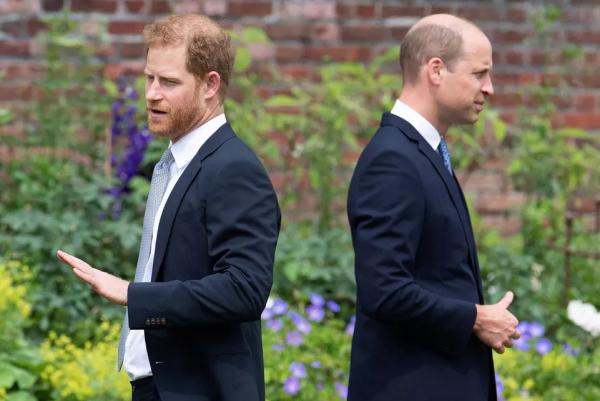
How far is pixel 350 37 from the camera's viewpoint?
24.0 feet

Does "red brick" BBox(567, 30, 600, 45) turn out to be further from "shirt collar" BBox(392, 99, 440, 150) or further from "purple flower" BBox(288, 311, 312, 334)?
"shirt collar" BBox(392, 99, 440, 150)

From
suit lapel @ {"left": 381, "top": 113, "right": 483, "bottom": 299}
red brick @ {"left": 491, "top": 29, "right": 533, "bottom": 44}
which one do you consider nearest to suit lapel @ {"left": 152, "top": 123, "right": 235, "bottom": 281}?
suit lapel @ {"left": 381, "top": 113, "right": 483, "bottom": 299}

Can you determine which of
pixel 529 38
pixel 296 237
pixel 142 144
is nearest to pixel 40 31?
pixel 142 144

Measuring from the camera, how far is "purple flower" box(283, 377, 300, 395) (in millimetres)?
5188

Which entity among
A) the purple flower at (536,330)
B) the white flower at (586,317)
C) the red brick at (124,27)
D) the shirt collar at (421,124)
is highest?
the red brick at (124,27)

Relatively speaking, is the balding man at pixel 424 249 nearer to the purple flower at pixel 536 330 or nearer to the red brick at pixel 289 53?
the purple flower at pixel 536 330

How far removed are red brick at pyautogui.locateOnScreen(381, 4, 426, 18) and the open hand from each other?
4.40m

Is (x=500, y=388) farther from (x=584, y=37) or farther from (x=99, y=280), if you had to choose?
(x=584, y=37)

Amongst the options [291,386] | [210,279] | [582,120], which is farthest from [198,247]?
[582,120]

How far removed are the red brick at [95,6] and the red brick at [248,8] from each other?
637mm

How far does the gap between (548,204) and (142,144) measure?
2194 millimetres

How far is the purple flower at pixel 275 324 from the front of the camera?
5594 mm

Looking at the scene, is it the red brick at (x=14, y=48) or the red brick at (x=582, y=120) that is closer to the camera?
the red brick at (x=14, y=48)

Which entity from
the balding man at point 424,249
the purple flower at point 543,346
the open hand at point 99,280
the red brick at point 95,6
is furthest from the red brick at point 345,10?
the open hand at point 99,280
